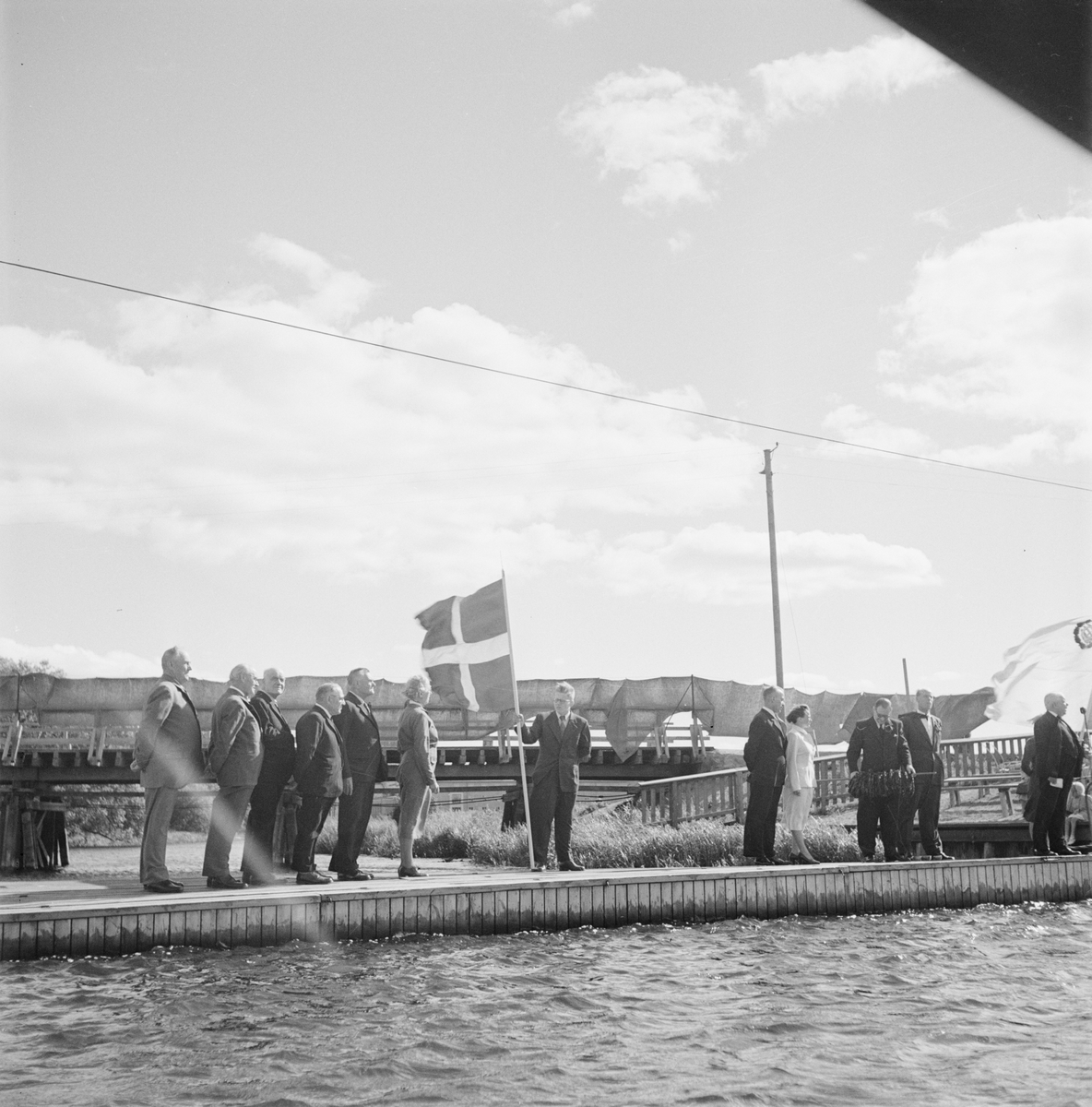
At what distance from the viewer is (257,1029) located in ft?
19.5

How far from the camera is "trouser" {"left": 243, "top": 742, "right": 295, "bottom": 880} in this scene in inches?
372

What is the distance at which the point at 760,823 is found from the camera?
11484 mm

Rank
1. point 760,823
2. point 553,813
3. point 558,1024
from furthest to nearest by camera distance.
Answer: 1. point 760,823
2. point 553,813
3. point 558,1024

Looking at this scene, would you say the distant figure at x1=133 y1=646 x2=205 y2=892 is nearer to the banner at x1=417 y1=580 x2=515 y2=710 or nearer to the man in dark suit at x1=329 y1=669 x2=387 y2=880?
the man in dark suit at x1=329 y1=669 x2=387 y2=880

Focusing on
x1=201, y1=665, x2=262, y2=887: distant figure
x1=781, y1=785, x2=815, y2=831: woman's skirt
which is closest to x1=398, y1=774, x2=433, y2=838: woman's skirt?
x1=201, y1=665, x2=262, y2=887: distant figure

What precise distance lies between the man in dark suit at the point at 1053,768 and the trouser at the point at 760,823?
2982mm

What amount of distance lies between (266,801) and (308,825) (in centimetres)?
38

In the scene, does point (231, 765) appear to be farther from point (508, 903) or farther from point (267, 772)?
point (508, 903)

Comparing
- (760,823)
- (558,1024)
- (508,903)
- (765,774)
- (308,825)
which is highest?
(765,774)

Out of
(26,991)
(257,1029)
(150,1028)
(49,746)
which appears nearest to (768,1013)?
(257,1029)

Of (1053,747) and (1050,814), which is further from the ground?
(1053,747)

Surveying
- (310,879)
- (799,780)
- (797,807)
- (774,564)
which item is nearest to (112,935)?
(310,879)

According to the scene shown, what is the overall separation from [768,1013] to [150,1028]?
10.4 ft

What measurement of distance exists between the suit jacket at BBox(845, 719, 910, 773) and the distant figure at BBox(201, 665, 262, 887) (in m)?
5.81
